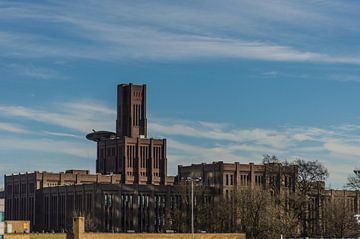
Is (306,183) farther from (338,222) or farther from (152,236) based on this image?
(152,236)

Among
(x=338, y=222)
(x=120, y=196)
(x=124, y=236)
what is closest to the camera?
(x=124, y=236)

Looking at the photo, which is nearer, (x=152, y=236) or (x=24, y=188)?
(x=152, y=236)

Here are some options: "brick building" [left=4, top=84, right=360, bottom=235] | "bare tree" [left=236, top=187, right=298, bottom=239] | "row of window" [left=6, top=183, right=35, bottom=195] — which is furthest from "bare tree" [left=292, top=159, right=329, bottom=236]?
"row of window" [left=6, top=183, right=35, bottom=195]

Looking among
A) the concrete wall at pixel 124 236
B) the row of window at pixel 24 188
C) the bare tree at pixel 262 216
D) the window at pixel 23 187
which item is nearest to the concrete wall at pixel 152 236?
the concrete wall at pixel 124 236

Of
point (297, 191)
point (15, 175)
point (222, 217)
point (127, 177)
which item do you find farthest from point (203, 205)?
point (15, 175)

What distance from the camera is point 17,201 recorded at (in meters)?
198

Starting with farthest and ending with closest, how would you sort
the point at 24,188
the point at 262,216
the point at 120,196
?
the point at 24,188
the point at 120,196
the point at 262,216

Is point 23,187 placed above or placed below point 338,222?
above

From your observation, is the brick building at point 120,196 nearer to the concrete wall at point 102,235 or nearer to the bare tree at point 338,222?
the bare tree at point 338,222

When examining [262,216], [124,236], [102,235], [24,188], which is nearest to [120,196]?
[24,188]

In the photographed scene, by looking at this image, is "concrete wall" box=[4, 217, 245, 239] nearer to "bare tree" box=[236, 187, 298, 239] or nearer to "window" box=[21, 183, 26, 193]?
"bare tree" box=[236, 187, 298, 239]

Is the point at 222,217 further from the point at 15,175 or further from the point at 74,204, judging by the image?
the point at 15,175

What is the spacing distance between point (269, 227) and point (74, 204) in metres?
63.2

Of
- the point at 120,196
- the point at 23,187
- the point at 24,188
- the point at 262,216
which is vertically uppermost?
the point at 23,187
